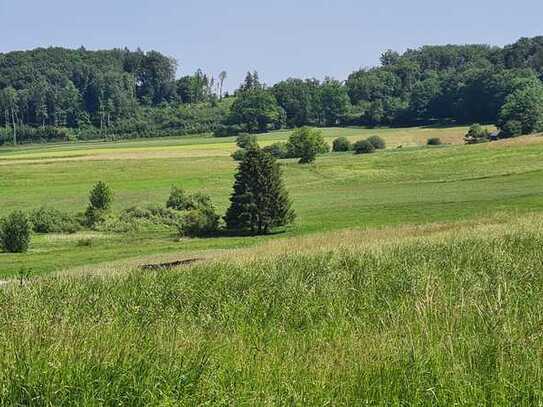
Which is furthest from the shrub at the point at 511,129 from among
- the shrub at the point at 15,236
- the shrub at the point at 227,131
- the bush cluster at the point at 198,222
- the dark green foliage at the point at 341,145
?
the shrub at the point at 15,236

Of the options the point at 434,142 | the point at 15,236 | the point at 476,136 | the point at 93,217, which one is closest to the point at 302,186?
the point at 93,217

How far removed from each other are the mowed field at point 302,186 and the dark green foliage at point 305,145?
6.67 ft

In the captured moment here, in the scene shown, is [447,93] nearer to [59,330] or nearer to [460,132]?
[460,132]

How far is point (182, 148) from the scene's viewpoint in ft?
446

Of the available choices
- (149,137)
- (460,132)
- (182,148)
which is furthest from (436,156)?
(149,137)

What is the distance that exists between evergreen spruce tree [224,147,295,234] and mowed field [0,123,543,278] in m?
2.03

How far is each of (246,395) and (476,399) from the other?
1.57 m

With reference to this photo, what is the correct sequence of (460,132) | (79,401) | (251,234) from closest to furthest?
(79,401) < (251,234) < (460,132)

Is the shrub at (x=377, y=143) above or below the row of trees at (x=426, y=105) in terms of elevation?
below

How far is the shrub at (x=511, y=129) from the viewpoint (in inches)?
4449

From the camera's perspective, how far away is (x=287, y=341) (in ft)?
22.4

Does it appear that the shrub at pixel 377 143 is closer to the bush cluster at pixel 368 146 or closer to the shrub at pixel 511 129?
the bush cluster at pixel 368 146

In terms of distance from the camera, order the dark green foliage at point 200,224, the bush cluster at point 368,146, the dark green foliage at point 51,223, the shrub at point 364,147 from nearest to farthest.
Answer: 1. the dark green foliage at point 200,224
2. the dark green foliage at point 51,223
3. the shrub at point 364,147
4. the bush cluster at point 368,146

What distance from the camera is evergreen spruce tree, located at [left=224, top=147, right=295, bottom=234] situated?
54312 millimetres
